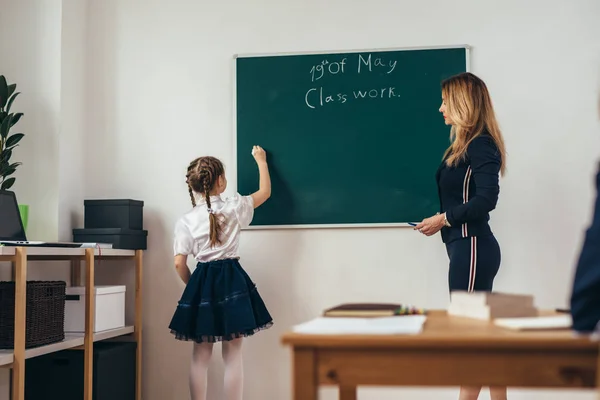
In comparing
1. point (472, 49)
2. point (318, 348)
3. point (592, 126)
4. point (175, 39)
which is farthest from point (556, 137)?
point (318, 348)

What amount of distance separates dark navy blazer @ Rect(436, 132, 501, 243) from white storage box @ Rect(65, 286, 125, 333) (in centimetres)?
163

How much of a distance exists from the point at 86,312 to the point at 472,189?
70.5 inches

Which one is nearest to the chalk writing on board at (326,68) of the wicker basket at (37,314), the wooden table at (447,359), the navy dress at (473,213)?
the navy dress at (473,213)

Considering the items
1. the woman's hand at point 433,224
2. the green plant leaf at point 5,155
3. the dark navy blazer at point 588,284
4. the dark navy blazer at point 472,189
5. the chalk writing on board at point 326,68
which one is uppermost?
the chalk writing on board at point 326,68

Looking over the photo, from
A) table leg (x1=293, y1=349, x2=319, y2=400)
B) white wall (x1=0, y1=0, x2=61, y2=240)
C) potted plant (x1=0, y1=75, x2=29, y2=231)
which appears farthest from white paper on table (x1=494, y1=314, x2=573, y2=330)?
white wall (x1=0, y1=0, x2=61, y2=240)

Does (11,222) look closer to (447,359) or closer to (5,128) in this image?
(5,128)

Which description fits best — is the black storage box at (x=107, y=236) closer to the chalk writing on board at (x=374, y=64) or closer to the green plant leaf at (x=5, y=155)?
the green plant leaf at (x=5, y=155)

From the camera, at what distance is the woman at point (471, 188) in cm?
277

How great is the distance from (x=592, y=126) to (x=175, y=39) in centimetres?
221

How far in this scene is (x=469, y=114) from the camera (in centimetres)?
287

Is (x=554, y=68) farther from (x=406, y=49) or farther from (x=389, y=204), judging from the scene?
(x=389, y=204)

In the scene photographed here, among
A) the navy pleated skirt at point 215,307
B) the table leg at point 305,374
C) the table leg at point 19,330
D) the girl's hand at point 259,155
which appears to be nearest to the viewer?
the table leg at point 305,374

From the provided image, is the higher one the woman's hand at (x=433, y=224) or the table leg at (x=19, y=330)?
the woman's hand at (x=433, y=224)

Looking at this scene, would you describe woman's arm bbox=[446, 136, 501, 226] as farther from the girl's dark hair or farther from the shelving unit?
the shelving unit
